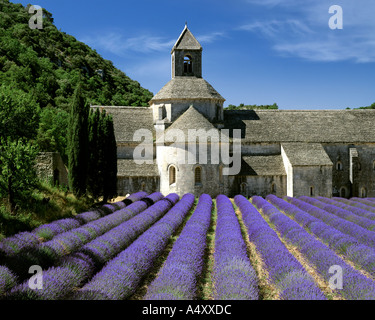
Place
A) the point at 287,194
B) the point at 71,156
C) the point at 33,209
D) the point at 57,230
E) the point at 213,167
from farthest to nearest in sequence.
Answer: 1. the point at 287,194
2. the point at 213,167
3. the point at 71,156
4. the point at 33,209
5. the point at 57,230

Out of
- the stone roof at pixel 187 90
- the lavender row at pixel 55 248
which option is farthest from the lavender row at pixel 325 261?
the stone roof at pixel 187 90

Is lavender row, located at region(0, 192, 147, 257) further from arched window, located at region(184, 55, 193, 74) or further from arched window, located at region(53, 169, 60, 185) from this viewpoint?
arched window, located at region(184, 55, 193, 74)

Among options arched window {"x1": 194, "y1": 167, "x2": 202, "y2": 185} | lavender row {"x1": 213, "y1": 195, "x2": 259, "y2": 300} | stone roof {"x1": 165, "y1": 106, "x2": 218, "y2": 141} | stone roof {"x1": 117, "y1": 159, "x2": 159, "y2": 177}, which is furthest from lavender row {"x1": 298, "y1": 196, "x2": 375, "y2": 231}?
stone roof {"x1": 117, "y1": 159, "x2": 159, "y2": 177}

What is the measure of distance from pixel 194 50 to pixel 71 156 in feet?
61.2

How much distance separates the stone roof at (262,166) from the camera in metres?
28.0

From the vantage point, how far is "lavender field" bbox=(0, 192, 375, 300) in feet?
22.2

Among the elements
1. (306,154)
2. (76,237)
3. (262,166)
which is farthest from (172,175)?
(76,237)

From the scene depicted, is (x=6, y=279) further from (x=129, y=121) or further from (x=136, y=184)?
(x=129, y=121)

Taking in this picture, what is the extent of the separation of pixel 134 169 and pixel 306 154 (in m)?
13.8

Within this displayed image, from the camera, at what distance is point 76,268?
7820mm

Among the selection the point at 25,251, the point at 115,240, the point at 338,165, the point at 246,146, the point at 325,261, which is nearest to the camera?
the point at 25,251

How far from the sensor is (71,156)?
17.9m
